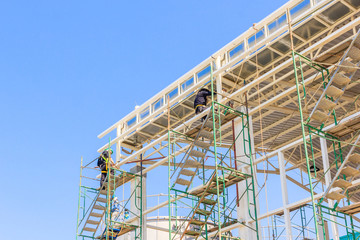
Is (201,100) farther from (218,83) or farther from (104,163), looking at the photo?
(104,163)

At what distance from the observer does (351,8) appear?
798 inches

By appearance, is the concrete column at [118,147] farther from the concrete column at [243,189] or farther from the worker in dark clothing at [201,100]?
the concrete column at [243,189]

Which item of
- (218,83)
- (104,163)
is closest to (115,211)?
(104,163)

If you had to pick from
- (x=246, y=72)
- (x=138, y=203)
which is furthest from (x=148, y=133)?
(x=246, y=72)

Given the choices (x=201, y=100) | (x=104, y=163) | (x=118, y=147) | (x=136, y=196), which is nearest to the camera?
(x=201, y=100)

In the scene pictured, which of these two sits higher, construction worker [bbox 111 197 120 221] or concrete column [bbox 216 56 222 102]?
concrete column [bbox 216 56 222 102]

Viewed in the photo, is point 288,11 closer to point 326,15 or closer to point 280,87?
point 326,15

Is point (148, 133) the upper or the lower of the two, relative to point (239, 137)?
A: upper

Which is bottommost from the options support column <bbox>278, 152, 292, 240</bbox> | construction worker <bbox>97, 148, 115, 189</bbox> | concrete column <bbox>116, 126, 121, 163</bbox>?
support column <bbox>278, 152, 292, 240</bbox>

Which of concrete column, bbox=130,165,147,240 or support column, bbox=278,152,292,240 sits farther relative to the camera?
concrete column, bbox=130,165,147,240

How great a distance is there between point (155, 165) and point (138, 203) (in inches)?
83.4

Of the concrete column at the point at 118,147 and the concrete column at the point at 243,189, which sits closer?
the concrete column at the point at 243,189

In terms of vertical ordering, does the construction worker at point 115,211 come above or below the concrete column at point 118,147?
below

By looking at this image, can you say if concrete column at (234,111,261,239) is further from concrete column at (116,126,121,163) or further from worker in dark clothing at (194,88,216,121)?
concrete column at (116,126,121,163)
